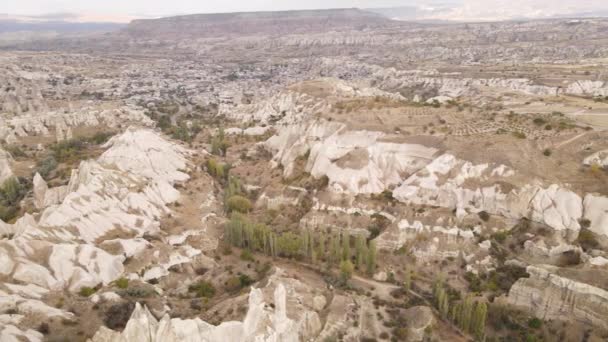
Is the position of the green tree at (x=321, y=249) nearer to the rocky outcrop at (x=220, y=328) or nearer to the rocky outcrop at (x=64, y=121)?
the rocky outcrop at (x=220, y=328)

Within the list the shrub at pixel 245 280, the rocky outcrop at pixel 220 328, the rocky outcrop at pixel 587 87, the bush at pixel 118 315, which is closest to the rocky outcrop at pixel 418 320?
the rocky outcrop at pixel 220 328

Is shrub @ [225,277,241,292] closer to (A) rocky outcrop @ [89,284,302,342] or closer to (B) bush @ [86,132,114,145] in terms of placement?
(A) rocky outcrop @ [89,284,302,342]

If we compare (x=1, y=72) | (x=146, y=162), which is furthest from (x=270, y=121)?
(x=1, y=72)

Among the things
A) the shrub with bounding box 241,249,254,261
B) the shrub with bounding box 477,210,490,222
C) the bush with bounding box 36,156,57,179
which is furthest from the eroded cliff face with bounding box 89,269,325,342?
A: the bush with bounding box 36,156,57,179

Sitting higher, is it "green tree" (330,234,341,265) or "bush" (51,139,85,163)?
"bush" (51,139,85,163)

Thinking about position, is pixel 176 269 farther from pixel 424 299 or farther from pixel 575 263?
pixel 575 263

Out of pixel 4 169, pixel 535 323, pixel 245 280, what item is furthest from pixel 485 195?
pixel 4 169
